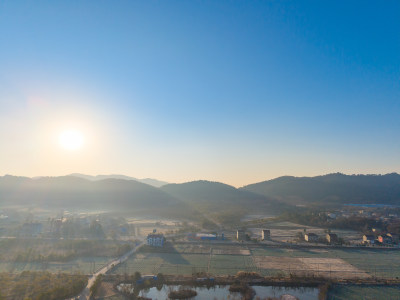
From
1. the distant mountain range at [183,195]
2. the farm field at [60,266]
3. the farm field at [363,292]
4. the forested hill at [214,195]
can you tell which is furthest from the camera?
the forested hill at [214,195]

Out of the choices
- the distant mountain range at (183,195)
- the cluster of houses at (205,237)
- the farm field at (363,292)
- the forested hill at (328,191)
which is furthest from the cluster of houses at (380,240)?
the forested hill at (328,191)

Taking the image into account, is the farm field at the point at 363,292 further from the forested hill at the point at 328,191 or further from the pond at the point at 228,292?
the forested hill at the point at 328,191

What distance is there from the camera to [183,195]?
6419 cm

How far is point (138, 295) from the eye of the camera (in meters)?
11.2

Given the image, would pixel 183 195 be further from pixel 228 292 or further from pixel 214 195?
pixel 228 292

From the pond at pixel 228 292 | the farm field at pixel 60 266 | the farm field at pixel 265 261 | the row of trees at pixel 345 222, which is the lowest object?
the pond at pixel 228 292

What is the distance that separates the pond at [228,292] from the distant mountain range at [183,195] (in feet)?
78.7

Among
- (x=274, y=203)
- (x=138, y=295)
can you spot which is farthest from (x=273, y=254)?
(x=274, y=203)

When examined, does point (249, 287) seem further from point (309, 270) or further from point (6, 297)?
point (6, 297)

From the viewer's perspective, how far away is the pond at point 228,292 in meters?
11.1

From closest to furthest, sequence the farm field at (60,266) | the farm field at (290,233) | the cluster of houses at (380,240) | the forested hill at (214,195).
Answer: the farm field at (60,266), the cluster of houses at (380,240), the farm field at (290,233), the forested hill at (214,195)

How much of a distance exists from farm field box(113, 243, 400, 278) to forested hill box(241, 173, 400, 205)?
127 feet

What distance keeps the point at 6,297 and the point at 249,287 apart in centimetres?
914

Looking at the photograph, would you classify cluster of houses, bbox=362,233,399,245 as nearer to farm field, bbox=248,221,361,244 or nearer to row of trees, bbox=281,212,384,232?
farm field, bbox=248,221,361,244
